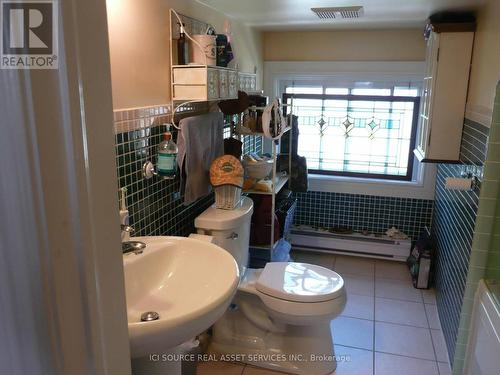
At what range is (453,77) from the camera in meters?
2.37

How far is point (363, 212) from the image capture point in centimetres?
354

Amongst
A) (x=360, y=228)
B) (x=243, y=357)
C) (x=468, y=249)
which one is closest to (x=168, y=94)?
(x=243, y=357)

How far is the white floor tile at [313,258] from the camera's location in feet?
11.2

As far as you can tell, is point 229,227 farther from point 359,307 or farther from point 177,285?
point 359,307

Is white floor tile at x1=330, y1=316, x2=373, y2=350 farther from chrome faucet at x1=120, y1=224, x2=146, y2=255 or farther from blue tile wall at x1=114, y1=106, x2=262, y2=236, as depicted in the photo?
chrome faucet at x1=120, y1=224, x2=146, y2=255

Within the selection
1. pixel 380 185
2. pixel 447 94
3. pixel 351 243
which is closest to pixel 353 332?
pixel 351 243

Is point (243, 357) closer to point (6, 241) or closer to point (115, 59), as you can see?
point (115, 59)

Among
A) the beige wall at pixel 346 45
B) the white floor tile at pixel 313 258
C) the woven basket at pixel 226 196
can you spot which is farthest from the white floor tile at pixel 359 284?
the beige wall at pixel 346 45

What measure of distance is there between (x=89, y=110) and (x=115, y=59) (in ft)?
3.67

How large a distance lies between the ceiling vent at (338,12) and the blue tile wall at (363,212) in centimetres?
151

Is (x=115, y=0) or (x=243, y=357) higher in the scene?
(x=115, y=0)

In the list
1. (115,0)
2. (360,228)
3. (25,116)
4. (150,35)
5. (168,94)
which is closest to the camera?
(25,116)

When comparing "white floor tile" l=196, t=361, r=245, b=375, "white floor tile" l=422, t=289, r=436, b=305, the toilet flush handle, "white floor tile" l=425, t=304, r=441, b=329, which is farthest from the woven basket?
"white floor tile" l=422, t=289, r=436, b=305

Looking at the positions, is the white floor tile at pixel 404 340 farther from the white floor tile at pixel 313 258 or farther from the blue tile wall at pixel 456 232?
the white floor tile at pixel 313 258
